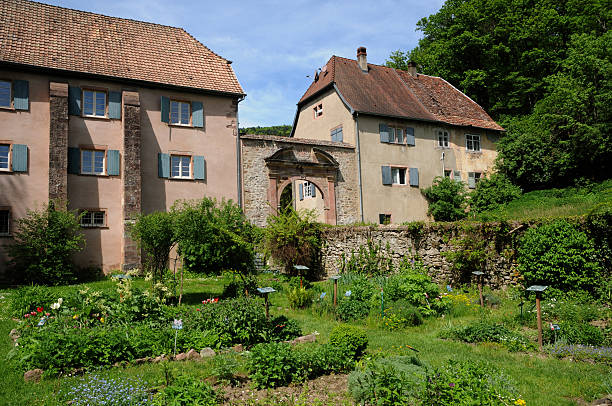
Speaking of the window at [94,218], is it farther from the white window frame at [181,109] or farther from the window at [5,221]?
the white window frame at [181,109]

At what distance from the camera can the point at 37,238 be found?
51.2 ft

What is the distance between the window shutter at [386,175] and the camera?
25094mm

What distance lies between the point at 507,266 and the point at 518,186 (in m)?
17.3

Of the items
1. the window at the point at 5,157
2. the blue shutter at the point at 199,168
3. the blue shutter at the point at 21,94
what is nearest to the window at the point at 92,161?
the window at the point at 5,157

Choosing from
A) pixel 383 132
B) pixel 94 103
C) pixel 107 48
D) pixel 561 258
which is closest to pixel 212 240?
pixel 561 258

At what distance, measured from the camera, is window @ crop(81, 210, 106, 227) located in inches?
707

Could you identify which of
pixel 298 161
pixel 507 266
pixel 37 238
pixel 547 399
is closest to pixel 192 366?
pixel 547 399

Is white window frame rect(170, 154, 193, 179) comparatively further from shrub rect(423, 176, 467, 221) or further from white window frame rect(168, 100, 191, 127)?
shrub rect(423, 176, 467, 221)

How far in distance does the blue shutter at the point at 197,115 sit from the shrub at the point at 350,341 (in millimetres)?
15817

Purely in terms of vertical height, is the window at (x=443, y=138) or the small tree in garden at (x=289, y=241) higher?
the window at (x=443, y=138)

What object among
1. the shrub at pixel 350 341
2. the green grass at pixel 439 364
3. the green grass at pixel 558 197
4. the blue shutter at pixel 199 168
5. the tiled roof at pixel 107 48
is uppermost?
the tiled roof at pixel 107 48

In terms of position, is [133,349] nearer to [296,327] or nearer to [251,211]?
[296,327]

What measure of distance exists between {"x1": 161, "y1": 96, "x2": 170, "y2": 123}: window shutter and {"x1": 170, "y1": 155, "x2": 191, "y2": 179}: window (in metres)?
1.72

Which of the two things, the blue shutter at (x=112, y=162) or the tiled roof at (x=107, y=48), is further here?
the blue shutter at (x=112, y=162)
